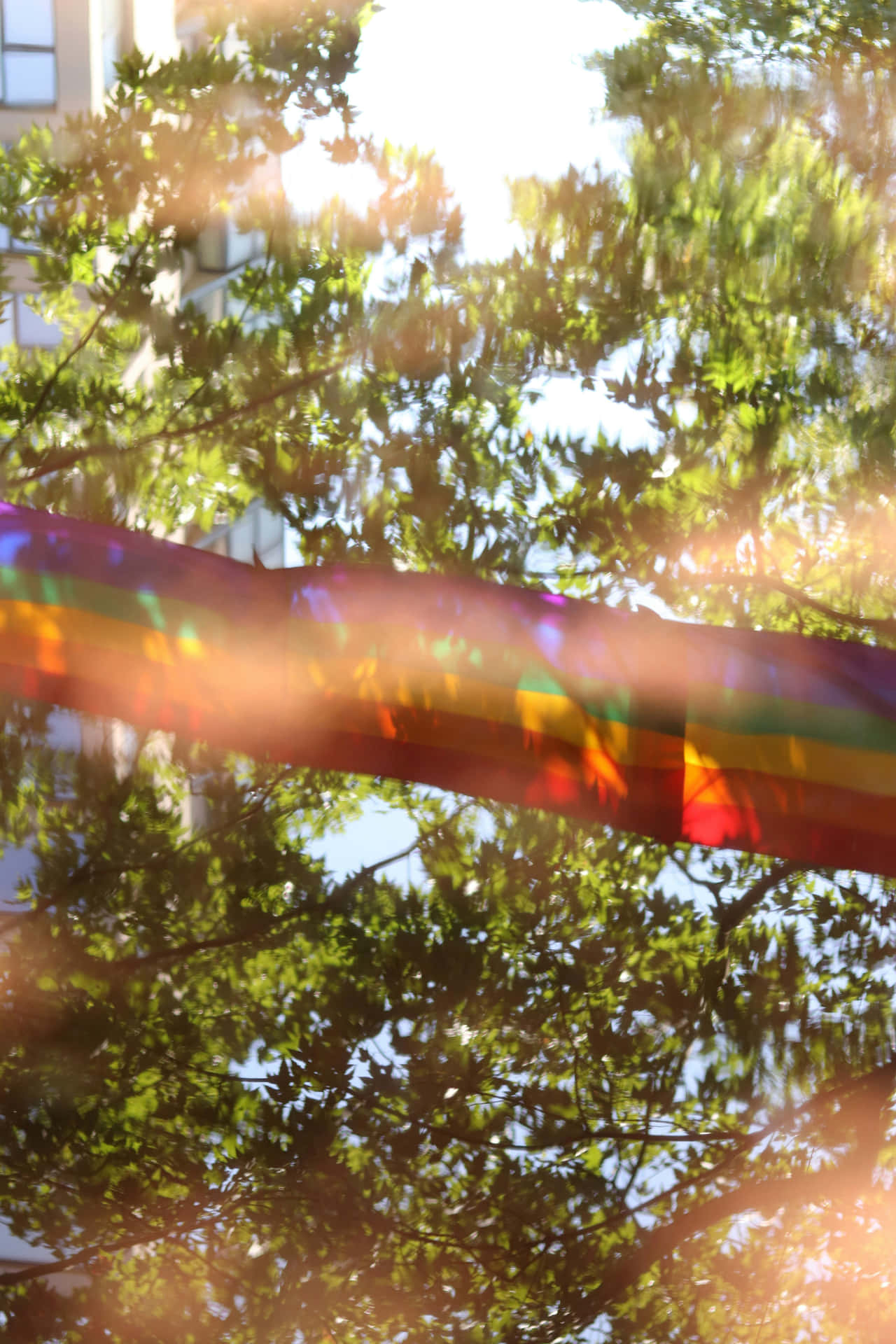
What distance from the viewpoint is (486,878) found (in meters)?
3.19

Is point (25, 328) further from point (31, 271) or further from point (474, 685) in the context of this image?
point (474, 685)

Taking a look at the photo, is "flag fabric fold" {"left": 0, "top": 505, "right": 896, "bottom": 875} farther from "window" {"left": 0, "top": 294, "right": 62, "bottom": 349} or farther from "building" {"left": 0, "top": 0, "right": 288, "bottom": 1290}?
"window" {"left": 0, "top": 294, "right": 62, "bottom": 349}

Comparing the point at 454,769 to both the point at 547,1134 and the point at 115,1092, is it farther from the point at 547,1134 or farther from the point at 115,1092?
the point at 115,1092

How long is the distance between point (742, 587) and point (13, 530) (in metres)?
2.06

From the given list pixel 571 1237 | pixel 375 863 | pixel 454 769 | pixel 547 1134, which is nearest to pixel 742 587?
pixel 454 769

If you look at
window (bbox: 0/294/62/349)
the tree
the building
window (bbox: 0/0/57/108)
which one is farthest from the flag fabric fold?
window (bbox: 0/0/57/108)

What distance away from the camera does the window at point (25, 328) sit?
11.4 feet

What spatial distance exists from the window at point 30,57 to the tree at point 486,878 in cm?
97

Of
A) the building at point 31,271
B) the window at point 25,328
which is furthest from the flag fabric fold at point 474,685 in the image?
the window at point 25,328

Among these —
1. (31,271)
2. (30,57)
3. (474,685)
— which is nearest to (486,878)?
(474,685)

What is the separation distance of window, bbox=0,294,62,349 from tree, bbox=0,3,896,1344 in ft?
0.52

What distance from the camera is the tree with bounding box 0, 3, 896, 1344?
10.3 feet

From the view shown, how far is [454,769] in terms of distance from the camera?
9.19ft

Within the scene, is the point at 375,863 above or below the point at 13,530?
below
